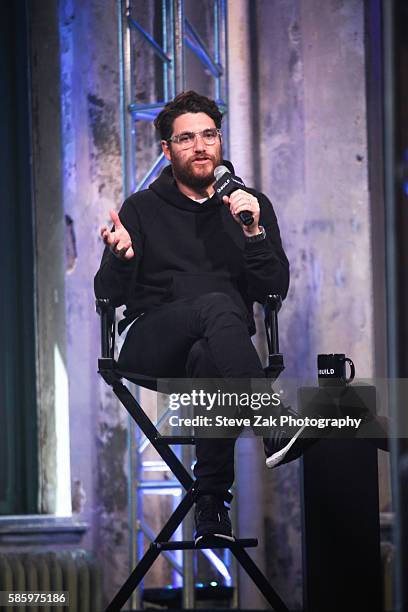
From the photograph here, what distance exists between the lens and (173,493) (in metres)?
3.41

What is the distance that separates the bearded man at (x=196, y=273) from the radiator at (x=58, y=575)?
1.25m

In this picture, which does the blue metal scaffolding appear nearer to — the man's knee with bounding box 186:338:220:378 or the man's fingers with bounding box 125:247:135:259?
the man's fingers with bounding box 125:247:135:259

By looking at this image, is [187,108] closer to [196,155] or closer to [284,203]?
[196,155]

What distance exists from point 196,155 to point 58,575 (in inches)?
66.7

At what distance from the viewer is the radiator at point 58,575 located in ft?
11.2

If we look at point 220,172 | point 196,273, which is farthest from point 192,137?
point 196,273

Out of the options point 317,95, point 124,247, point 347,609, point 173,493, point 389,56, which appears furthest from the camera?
point 317,95

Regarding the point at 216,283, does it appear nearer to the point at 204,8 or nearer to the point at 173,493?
the point at 173,493

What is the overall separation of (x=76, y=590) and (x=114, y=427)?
622 millimetres

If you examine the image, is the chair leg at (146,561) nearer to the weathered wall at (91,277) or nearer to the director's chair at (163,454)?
the director's chair at (163,454)

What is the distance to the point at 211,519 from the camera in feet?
6.97

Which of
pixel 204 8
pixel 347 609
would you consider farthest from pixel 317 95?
pixel 347 609

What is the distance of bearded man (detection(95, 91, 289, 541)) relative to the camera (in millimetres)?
2188

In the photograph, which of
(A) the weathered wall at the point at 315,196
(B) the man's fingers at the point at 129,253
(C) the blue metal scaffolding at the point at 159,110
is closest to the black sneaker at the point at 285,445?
(B) the man's fingers at the point at 129,253
